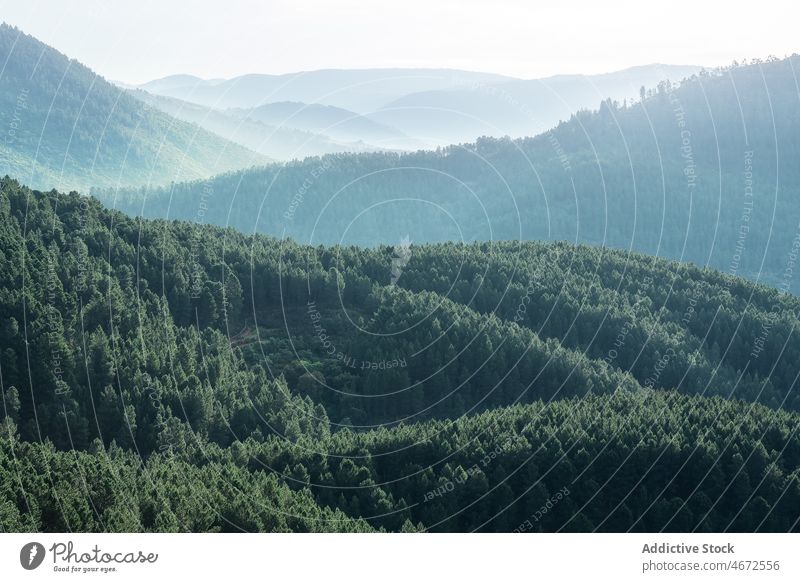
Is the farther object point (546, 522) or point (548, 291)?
point (548, 291)

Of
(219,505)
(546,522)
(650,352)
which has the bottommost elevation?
(650,352)

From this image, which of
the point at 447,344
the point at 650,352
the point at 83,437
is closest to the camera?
the point at 83,437

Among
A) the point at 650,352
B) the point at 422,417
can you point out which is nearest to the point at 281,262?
the point at 422,417

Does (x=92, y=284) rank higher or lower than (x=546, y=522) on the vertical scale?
higher

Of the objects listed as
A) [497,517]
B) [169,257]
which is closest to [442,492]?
[497,517]

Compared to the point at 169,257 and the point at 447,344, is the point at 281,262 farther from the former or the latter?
the point at 447,344

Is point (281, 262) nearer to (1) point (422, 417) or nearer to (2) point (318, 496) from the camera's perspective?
(1) point (422, 417)

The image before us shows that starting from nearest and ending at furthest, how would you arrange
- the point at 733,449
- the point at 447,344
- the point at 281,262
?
the point at 733,449, the point at 447,344, the point at 281,262
